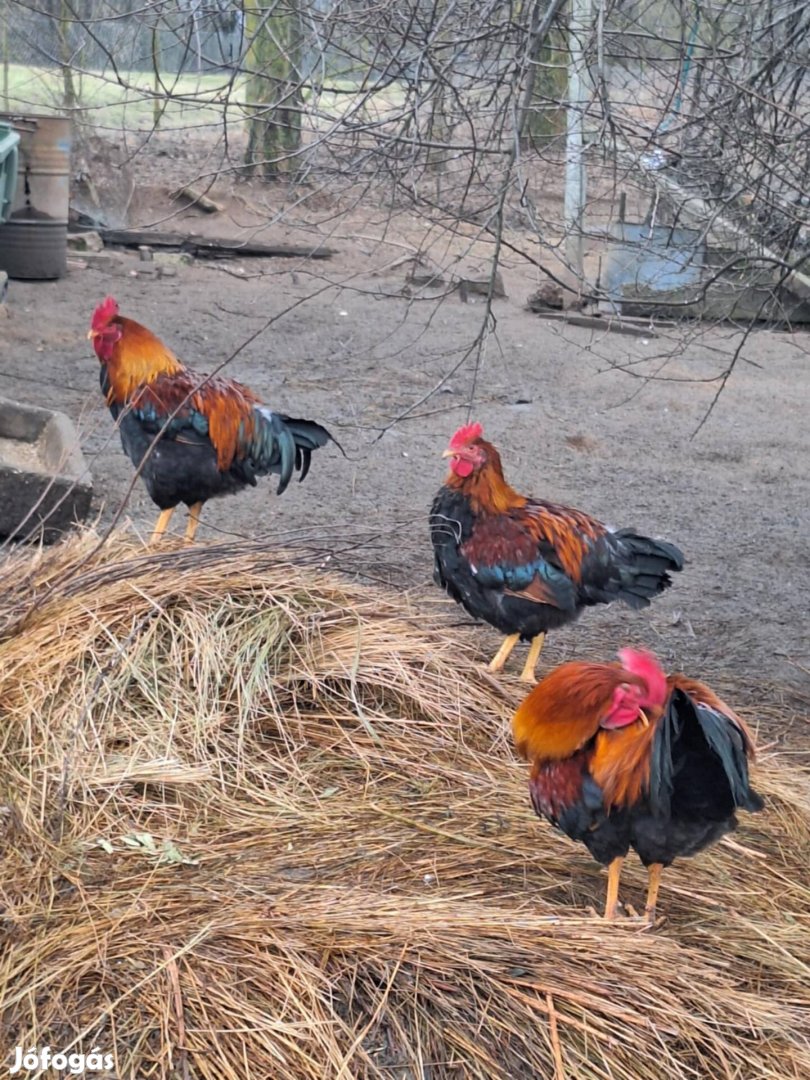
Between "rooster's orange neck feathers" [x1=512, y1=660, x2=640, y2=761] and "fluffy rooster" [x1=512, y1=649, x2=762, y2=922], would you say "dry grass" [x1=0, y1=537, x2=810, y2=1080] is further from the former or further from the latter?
"rooster's orange neck feathers" [x1=512, y1=660, x2=640, y2=761]

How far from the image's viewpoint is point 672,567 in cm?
434

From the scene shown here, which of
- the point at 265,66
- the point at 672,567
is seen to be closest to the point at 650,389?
the point at 672,567

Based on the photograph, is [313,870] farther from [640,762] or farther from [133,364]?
[133,364]

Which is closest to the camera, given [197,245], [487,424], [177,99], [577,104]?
[177,99]

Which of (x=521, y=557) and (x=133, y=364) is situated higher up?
(x=133, y=364)

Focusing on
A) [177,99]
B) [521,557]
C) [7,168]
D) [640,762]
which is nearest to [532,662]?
[521,557]

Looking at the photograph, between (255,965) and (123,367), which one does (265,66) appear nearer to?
(123,367)

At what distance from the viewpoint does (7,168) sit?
1048cm

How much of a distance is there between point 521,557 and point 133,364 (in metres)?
1.90

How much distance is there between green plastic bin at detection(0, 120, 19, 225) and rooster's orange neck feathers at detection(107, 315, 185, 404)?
6.08 m

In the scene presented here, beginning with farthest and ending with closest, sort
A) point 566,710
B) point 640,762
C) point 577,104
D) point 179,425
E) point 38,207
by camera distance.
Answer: point 38,207 < point 179,425 < point 577,104 < point 566,710 < point 640,762

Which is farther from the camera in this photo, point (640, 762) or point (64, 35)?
point (64, 35)

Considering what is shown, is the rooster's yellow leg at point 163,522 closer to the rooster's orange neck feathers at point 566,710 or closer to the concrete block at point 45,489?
the concrete block at point 45,489

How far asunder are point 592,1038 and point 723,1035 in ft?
0.95
